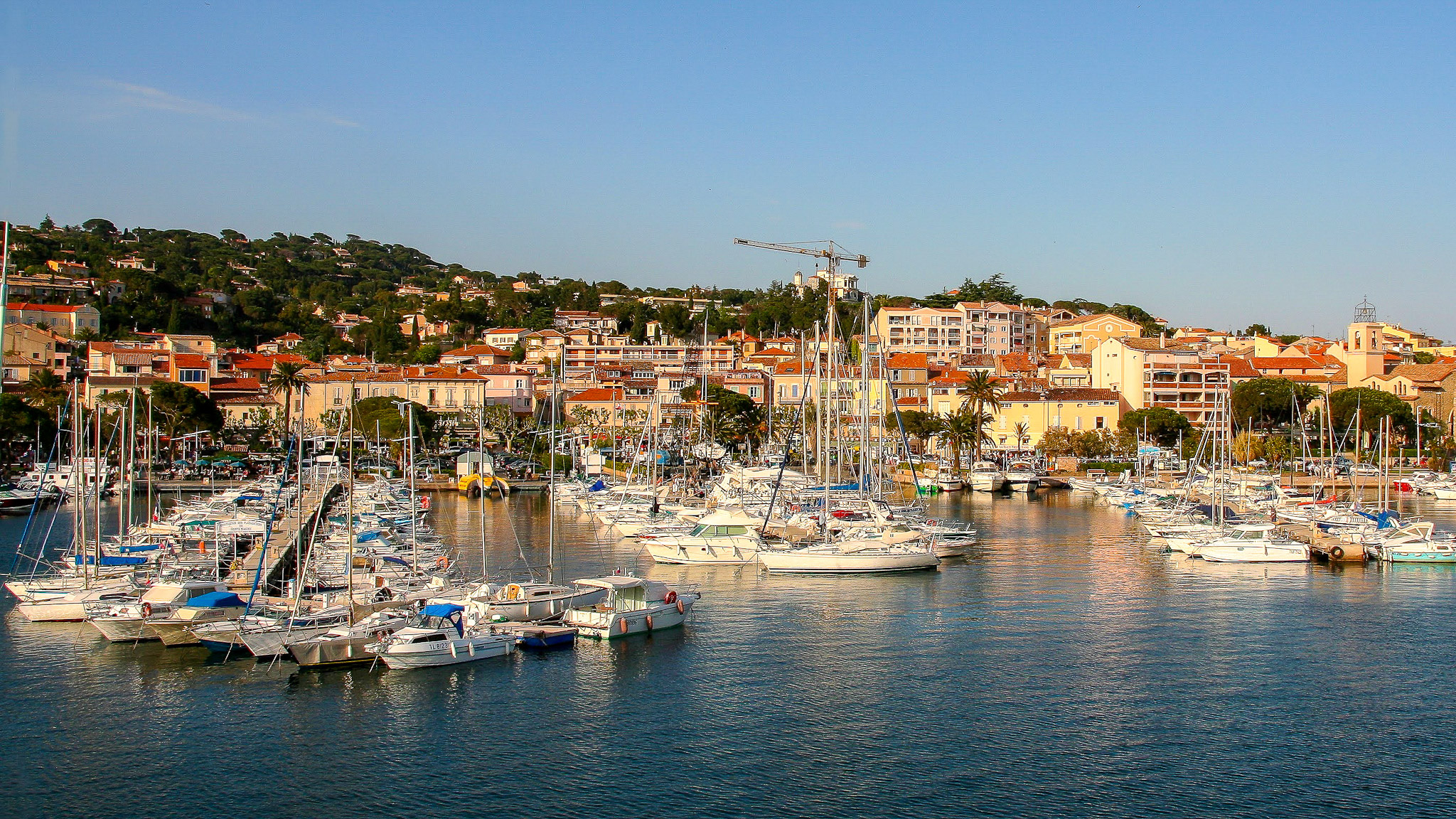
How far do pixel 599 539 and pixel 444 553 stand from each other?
9.96m

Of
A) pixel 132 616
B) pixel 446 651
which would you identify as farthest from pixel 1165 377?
pixel 132 616

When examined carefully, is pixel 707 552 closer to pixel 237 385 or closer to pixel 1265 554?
pixel 1265 554

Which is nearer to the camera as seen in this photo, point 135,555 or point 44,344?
point 135,555

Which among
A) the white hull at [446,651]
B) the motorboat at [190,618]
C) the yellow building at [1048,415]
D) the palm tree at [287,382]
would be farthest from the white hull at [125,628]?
the yellow building at [1048,415]

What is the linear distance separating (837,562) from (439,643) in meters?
14.2

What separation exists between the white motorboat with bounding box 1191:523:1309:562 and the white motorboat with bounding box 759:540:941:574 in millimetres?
9614

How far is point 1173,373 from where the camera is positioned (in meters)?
87.9

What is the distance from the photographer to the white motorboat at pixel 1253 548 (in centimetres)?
3859

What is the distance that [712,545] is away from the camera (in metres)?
38.4

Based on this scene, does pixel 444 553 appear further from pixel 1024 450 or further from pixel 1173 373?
pixel 1173 373

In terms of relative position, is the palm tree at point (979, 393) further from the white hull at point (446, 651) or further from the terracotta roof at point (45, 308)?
the terracotta roof at point (45, 308)

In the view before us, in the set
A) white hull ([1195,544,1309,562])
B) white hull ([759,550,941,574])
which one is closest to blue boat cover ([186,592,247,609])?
white hull ([759,550,941,574])

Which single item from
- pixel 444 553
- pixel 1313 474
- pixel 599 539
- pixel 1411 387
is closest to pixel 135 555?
pixel 444 553

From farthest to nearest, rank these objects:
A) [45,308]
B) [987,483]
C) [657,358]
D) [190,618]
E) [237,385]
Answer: [657,358] < [45,308] < [237,385] < [987,483] < [190,618]
